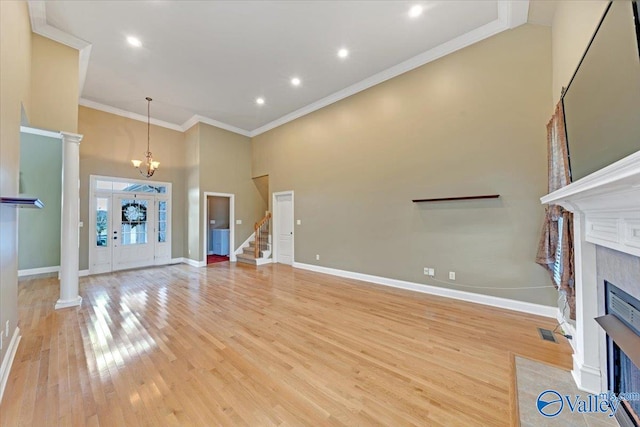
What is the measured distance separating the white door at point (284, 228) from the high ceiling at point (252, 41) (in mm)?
2737

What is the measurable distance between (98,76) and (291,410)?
6564 mm

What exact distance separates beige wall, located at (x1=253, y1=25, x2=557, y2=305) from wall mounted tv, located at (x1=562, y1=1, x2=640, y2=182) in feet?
5.40

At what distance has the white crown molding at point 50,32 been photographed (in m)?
3.14

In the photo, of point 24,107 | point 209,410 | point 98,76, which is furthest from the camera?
point 98,76

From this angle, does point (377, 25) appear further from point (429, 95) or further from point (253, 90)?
point (253, 90)

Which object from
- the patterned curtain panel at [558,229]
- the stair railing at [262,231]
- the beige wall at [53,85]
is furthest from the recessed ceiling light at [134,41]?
the patterned curtain panel at [558,229]

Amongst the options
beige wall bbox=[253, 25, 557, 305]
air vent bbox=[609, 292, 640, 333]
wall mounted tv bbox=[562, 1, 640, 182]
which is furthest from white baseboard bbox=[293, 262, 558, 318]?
wall mounted tv bbox=[562, 1, 640, 182]

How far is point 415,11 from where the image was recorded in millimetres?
3283

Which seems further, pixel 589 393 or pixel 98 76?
pixel 98 76

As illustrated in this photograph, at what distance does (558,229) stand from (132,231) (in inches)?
341

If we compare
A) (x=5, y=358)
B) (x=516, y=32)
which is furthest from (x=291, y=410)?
(x=516, y=32)

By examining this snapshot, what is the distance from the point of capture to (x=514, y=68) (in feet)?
11.1

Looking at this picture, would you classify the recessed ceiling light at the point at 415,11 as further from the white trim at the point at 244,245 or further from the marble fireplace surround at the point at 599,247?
the white trim at the point at 244,245

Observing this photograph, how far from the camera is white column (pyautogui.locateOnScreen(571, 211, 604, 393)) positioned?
5.82 ft
